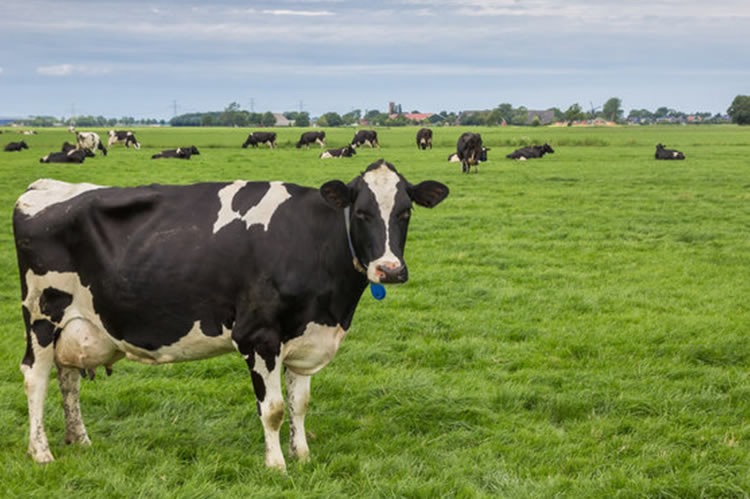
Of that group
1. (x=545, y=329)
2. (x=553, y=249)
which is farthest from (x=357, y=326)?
(x=553, y=249)

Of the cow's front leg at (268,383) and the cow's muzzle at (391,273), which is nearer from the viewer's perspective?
the cow's muzzle at (391,273)

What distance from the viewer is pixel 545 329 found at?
8.52 metres

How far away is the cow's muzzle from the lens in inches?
180

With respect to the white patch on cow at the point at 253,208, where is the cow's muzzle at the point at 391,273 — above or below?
below

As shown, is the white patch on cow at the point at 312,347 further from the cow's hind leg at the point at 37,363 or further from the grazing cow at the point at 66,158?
the grazing cow at the point at 66,158

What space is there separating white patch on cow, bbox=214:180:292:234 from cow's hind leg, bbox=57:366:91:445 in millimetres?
1693

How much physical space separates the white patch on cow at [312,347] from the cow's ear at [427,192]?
1.11 meters

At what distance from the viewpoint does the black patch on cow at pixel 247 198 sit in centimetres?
526

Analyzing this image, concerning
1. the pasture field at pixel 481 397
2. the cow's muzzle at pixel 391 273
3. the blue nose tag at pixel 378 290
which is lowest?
the pasture field at pixel 481 397

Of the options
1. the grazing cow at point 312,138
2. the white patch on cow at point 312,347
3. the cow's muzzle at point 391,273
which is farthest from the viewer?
the grazing cow at point 312,138

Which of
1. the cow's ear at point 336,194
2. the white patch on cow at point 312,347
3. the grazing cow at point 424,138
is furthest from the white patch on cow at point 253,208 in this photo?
the grazing cow at point 424,138

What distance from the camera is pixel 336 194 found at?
195 inches

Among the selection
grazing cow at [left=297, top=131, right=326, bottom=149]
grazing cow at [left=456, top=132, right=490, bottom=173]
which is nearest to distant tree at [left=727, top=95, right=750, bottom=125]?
grazing cow at [left=297, top=131, right=326, bottom=149]

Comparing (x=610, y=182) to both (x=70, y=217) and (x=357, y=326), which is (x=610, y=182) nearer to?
(x=357, y=326)
